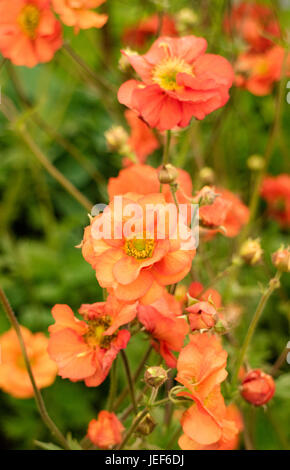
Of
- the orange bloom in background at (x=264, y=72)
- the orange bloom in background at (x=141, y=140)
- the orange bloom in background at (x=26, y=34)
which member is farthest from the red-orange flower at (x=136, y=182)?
the orange bloom in background at (x=264, y=72)

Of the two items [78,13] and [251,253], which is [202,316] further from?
[78,13]

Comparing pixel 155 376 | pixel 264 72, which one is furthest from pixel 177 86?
pixel 264 72

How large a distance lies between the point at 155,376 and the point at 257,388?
0.17m

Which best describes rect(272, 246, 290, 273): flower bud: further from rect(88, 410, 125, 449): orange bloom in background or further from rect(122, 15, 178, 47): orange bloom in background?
rect(122, 15, 178, 47): orange bloom in background

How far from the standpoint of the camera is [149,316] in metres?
0.66

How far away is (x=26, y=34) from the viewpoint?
3.01ft

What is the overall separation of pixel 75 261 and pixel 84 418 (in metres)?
0.33

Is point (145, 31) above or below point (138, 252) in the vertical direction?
above

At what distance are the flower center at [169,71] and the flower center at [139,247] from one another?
0.20 metres
